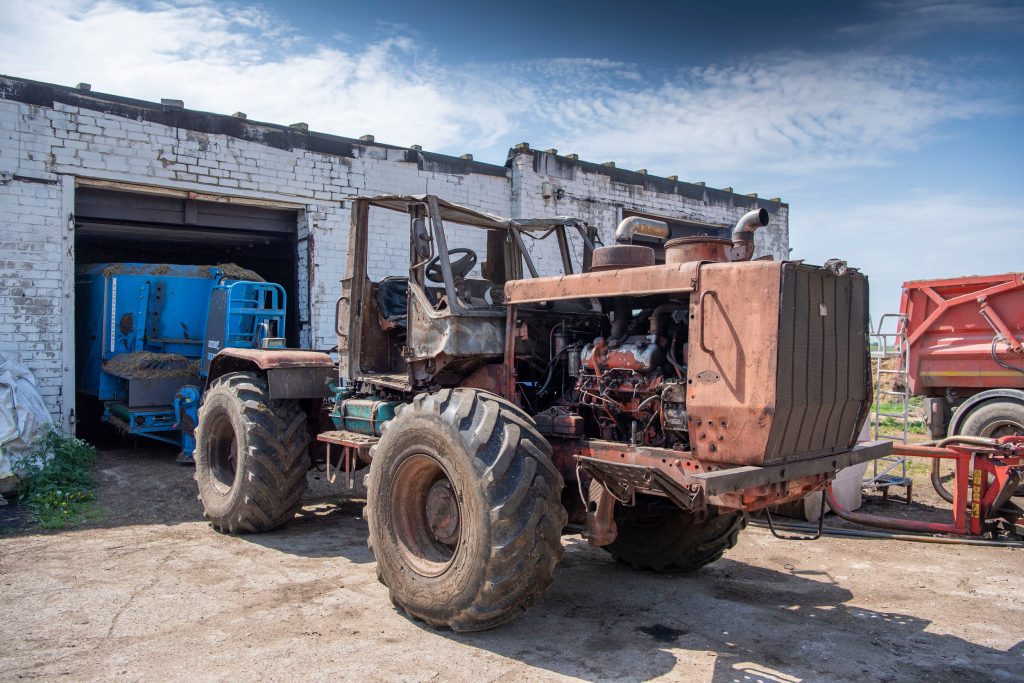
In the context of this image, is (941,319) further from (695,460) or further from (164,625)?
(164,625)

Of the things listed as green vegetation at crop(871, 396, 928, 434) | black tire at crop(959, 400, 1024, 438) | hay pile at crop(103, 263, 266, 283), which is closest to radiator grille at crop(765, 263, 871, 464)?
black tire at crop(959, 400, 1024, 438)

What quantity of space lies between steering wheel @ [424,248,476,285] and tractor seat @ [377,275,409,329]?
545mm

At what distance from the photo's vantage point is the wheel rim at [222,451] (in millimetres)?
6945

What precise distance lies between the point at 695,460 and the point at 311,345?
25.8 feet

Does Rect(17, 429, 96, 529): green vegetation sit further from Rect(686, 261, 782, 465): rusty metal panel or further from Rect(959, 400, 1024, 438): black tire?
Rect(959, 400, 1024, 438): black tire

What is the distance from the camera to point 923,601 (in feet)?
16.9

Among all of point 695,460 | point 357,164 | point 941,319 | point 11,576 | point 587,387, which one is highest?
point 357,164

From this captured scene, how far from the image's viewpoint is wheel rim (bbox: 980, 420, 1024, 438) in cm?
894

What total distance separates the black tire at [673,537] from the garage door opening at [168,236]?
19.9 ft

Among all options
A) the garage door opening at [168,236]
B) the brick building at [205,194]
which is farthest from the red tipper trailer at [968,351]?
the garage door opening at [168,236]

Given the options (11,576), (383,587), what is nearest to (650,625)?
(383,587)

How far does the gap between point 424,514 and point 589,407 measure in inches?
48.4

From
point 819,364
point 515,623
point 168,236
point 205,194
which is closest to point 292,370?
point 515,623

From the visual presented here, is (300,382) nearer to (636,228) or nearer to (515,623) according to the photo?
(515,623)
